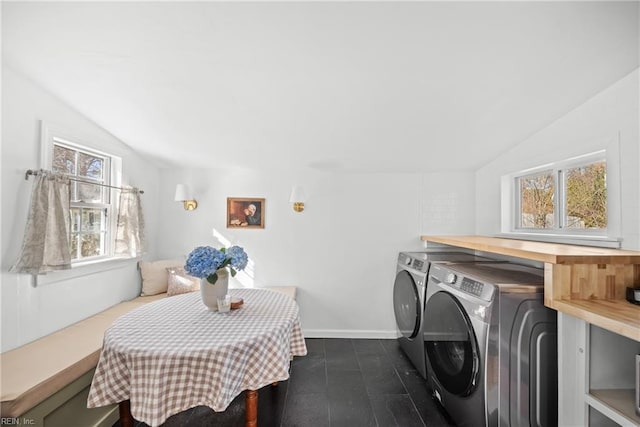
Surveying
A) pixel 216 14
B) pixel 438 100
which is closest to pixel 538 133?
pixel 438 100

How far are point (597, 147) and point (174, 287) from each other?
3.45 m

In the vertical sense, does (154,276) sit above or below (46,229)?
below

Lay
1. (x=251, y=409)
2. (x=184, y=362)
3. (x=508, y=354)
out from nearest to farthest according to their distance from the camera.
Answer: (x=184, y=362) < (x=508, y=354) < (x=251, y=409)

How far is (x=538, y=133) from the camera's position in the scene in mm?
2139

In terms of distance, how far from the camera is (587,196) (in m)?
1.90

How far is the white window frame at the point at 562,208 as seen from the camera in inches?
62.9

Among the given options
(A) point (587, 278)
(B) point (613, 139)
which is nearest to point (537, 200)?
(B) point (613, 139)

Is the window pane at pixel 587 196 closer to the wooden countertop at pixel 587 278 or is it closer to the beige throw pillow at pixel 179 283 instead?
the wooden countertop at pixel 587 278

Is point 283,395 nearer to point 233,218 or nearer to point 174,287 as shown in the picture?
point 174,287

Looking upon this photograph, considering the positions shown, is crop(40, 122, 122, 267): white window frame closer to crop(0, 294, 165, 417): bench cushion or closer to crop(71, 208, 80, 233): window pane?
crop(71, 208, 80, 233): window pane

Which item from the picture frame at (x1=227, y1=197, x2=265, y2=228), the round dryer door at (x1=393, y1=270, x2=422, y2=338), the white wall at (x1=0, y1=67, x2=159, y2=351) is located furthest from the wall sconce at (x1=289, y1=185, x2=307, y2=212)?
the white wall at (x1=0, y1=67, x2=159, y2=351)

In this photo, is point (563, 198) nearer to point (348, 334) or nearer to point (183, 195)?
point (348, 334)

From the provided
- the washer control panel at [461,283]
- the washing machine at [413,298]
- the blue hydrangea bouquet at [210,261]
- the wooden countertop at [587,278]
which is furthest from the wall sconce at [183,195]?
the wooden countertop at [587,278]

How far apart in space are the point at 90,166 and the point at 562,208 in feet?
12.4
